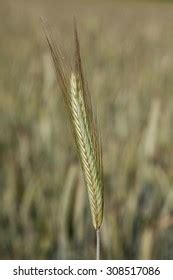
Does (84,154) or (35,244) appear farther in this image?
(35,244)

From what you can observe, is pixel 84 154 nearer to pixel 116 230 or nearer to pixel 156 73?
pixel 116 230

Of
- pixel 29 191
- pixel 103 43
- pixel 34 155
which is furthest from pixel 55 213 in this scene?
pixel 103 43

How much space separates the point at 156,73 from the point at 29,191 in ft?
1.80

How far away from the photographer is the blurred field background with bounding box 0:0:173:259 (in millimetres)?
789

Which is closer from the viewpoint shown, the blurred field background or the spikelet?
the spikelet

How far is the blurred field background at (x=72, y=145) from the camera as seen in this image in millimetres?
789

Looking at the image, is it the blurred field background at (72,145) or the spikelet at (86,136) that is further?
the blurred field background at (72,145)

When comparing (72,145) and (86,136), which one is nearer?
(86,136)

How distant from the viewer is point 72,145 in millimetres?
978

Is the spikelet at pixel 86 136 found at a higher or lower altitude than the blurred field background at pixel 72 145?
higher

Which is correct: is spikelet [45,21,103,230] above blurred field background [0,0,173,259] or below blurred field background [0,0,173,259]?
above

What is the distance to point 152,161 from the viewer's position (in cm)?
88

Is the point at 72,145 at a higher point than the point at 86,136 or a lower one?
lower
